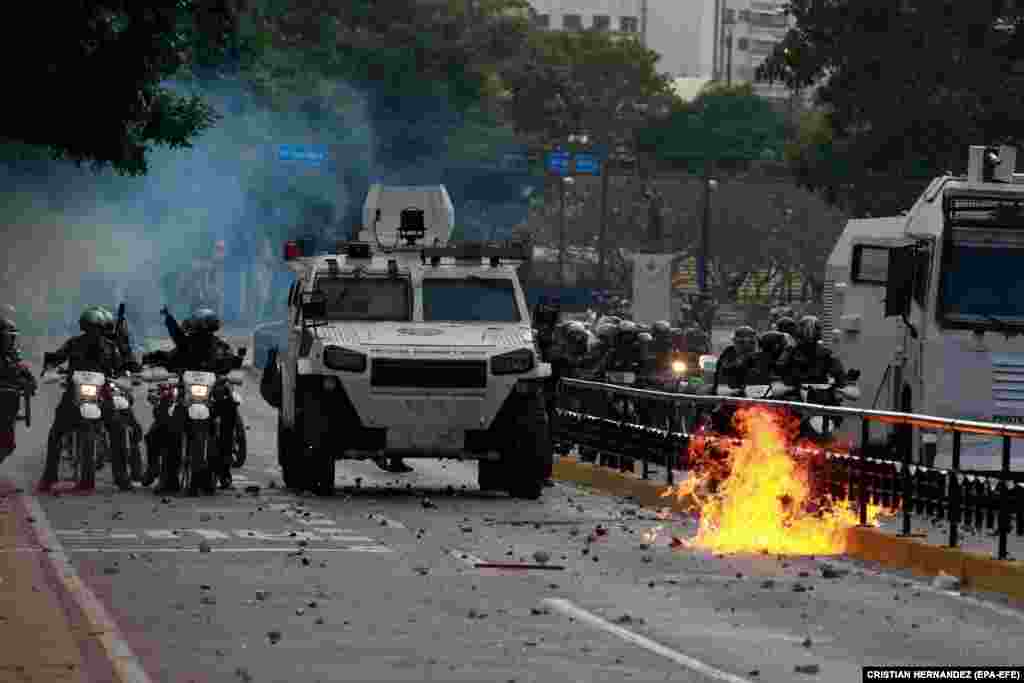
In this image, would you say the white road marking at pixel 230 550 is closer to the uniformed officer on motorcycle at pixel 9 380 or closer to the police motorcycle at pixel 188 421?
the police motorcycle at pixel 188 421

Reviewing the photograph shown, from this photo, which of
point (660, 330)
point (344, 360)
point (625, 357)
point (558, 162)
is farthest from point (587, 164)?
point (344, 360)

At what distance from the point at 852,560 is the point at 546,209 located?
77.1 meters

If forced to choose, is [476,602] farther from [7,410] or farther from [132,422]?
[7,410]

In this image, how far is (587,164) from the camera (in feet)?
240

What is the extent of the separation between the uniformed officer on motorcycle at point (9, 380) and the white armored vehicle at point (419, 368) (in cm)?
274

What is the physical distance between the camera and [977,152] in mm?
27516

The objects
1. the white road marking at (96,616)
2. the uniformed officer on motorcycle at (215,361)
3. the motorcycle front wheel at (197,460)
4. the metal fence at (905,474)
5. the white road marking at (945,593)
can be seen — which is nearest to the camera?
the white road marking at (96,616)

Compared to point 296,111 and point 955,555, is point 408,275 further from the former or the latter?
point 296,111

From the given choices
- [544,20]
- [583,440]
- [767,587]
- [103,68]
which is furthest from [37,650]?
[544,20]

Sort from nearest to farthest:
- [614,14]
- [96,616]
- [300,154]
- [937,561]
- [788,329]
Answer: [96,616]
[937,561]
[788,329]
[300,154]
[614,14]

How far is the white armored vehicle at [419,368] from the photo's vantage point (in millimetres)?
25766

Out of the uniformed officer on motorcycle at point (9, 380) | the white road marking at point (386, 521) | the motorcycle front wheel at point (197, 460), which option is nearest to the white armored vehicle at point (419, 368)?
the motorcycle front wheel at point (197, 460)

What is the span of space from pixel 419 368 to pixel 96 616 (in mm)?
11160

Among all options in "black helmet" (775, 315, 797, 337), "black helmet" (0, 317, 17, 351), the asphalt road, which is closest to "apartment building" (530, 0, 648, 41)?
"black helmet" (775, 315, 797, 337)
